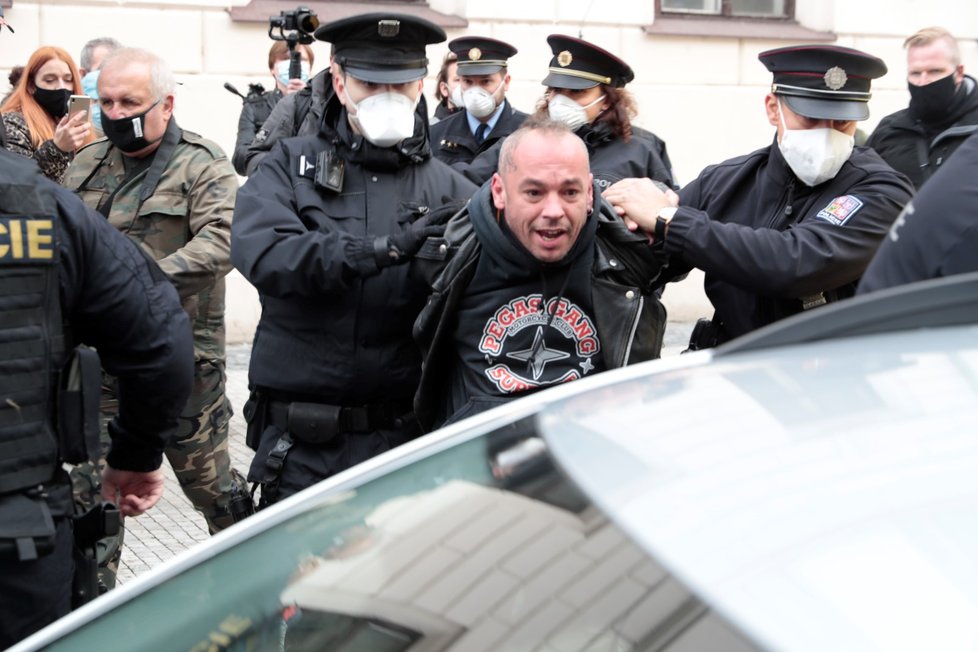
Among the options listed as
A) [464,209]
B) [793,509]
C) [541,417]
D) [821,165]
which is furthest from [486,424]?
[821,165]

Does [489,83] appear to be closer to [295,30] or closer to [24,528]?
[295,30]

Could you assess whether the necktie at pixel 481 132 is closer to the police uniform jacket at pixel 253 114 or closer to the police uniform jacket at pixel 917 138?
the police uniform jacket at pixel 253 114

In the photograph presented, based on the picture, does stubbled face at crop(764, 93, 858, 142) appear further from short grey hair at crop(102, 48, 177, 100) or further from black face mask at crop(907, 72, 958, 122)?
black face mask at crop(907, 72, 958, 122)

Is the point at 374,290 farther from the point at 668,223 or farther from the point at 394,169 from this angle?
the point at 668,223

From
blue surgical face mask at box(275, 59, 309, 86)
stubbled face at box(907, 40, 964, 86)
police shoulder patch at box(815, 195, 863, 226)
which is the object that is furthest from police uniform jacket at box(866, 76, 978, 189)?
blue surgical face mask at box(275, 59, 309, 86)

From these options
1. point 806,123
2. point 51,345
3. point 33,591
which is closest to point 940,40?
point 806,123

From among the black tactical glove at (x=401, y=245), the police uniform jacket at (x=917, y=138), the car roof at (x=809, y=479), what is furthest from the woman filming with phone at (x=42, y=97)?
the car roof at (x=809, y=479)

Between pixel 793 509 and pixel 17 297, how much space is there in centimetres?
185

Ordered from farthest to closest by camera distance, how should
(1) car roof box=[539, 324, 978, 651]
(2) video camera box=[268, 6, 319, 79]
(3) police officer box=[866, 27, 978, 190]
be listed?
(2) video camera box=[268, 6, 319, 79], (3) police officer box=[866, 27, 978, 190], (1) car roof box=[539, 324, 978, 651]

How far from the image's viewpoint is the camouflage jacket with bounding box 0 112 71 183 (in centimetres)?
561

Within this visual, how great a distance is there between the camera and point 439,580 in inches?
63.7

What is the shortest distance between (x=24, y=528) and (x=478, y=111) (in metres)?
5.14

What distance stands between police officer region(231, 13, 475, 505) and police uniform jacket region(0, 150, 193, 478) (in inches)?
20.5

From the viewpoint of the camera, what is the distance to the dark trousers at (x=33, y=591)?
2.75 meters
